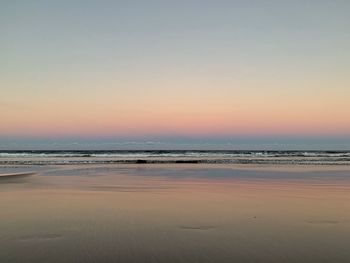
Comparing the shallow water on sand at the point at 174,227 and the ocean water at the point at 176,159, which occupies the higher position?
the ocean water at the point at 176,159

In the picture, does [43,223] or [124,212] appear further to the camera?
[124,212]

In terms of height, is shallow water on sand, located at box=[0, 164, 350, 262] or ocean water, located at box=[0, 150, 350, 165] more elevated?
ocean water, located at box=[0, 150, 350, 165]

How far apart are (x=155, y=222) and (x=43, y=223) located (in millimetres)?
2205

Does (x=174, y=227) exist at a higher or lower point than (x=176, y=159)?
lower

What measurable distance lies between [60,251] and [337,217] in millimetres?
5921

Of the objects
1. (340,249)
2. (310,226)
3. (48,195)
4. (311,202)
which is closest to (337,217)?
(310,226)

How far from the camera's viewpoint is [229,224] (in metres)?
8.23

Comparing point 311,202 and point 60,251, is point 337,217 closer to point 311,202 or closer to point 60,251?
point 311,202

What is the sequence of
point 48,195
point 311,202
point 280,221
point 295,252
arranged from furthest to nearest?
point 48,195 < point 311,202 < point 280,221 < point 295,252

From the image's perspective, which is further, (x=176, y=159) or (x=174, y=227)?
(x=176, y=159)

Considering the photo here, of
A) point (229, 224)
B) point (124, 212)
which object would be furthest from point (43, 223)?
point (229, 224)

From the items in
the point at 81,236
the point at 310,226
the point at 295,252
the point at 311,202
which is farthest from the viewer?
the point at 311,202

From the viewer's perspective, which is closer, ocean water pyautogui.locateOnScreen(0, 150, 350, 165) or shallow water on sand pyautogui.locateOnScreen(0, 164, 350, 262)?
shallow water on sand pyautogui.locateOnScreen(0, 164, 350, 262)

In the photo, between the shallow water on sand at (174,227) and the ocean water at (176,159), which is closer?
the shallow water on sand at (174,227)
